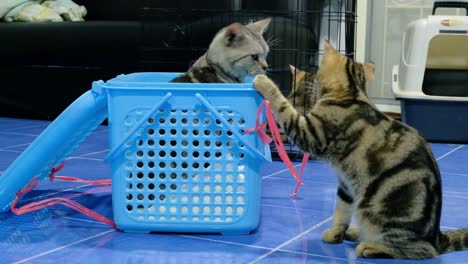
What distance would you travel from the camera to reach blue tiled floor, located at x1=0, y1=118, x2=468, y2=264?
143cm

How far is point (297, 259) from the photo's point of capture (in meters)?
1.42

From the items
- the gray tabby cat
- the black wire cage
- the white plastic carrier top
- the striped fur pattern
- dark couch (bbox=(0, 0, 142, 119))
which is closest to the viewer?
the gray tabby cat

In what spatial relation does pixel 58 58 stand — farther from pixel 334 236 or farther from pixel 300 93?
pixel 334 236

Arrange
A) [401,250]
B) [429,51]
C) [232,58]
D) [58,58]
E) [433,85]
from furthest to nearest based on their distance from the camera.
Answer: [58,58] < [429,51] < [433,85] < [232,58] < [401,250]

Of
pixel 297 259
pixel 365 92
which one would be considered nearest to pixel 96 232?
pixel 297 259

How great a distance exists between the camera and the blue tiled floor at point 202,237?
143 centimetres

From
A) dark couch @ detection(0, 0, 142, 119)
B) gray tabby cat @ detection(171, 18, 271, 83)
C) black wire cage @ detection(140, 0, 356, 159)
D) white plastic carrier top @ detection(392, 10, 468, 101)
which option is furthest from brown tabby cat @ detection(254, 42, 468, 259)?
dark couch @ detection(0, 0, 142, 119)

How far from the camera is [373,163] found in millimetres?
1426

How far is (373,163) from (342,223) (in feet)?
0.65

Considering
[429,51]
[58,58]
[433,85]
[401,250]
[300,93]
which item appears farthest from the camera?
[58,58]

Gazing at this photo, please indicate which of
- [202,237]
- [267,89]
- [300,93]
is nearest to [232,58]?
[300,93]

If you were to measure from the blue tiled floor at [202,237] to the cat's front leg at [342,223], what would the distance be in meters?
0.03

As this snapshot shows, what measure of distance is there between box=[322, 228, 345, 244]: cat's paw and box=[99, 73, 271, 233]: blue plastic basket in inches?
7.1

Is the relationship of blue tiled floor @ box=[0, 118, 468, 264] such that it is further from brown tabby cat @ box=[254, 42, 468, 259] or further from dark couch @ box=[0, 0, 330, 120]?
dark couch @ box=[0, 0, 330, 120]
